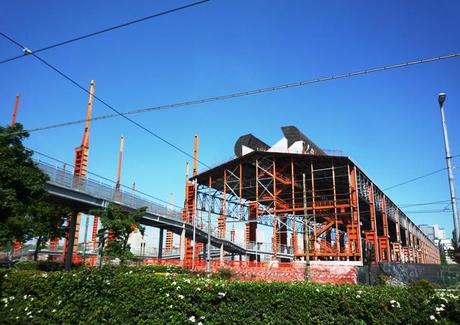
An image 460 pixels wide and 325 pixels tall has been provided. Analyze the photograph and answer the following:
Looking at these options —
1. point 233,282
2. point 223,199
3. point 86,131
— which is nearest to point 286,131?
point 223,199

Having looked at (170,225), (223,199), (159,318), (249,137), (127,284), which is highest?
(249,137)

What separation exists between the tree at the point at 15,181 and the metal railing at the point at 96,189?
3669 millimetres

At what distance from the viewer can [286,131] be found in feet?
172

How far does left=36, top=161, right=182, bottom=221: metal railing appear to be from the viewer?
28.4 m

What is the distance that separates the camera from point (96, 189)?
107ft

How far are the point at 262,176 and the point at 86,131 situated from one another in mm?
23009

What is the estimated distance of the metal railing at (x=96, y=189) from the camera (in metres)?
28.4

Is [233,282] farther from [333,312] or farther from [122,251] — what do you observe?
[122,251]

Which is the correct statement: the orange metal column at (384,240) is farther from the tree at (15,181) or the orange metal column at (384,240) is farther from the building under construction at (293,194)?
the tree at (15,181)

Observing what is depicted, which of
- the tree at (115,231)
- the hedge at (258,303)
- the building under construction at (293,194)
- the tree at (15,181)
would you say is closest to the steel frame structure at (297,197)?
the building under construction at (293,194)

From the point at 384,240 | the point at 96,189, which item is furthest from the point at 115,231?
the point at 384,240

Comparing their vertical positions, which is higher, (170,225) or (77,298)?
(170,225)

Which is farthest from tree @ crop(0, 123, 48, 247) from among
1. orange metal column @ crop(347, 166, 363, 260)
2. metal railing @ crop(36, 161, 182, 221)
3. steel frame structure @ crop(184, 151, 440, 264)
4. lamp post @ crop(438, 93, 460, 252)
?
orange metal column @ crop(347, 166, 363, 260)

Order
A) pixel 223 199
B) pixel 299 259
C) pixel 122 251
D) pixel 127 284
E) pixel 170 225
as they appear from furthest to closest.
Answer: pixel 223 199 → pixel 299 259 → pixel 170 225 → pixel 122 251 → pixel 127 284
